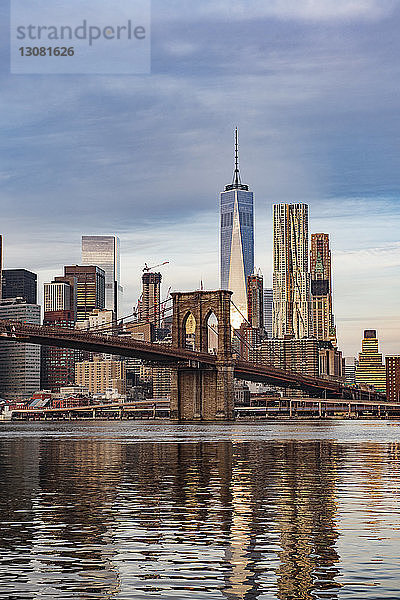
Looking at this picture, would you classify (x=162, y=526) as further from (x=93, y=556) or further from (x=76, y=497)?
(x=76, y=497)

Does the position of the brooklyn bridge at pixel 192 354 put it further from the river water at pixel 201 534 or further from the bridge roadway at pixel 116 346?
the river water at pixel 201 534

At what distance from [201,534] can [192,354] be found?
121 meters

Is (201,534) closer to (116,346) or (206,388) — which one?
(116,346)

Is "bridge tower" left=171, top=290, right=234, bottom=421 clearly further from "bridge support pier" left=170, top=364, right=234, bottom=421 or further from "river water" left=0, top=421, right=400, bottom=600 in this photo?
"river water" left=0, top=421, right=400, bottom=600

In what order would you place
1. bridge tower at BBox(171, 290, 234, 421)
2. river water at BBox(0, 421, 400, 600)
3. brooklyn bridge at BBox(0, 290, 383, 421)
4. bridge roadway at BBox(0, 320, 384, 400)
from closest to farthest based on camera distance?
river water at BBox(0, 421, 400, 600), bridge roadway at BBox(0, 320, 384, 400), brooklyn bridge at BBox(0, 290, 383, 421), bridge tower at BBox(171, 290, 234, 421)

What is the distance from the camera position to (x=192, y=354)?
14288cm

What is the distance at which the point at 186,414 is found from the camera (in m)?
152

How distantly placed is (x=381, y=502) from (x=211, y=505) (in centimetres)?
485

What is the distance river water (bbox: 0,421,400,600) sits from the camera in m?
16.0

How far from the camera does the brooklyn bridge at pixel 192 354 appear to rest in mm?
116375

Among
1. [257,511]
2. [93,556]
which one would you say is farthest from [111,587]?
[257,511]

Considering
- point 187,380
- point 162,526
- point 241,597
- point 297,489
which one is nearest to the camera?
point 241,597

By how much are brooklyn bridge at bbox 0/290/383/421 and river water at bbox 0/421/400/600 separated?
74575 mm

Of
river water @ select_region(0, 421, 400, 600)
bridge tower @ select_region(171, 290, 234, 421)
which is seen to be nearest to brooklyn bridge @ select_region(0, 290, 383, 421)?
bridge tower @ select_region(171, 290, 234, 421)
